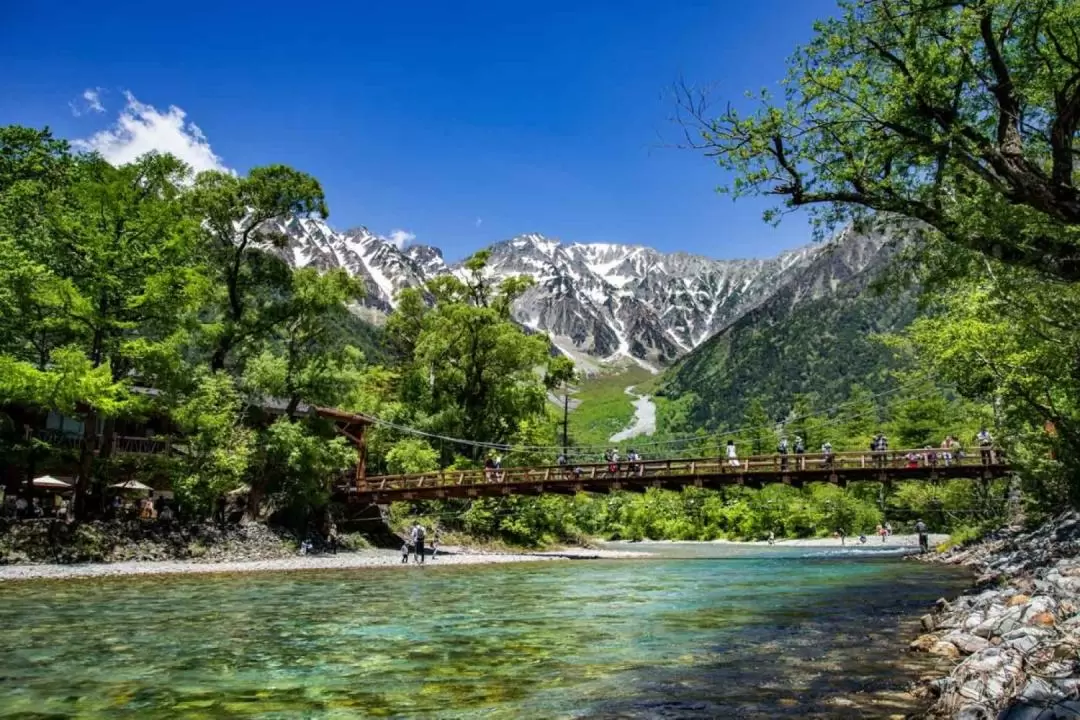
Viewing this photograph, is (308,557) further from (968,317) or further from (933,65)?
(933,65)

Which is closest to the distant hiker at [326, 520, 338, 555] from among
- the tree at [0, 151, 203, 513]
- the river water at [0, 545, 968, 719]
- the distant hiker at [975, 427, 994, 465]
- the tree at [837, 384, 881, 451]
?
the tree at [0, 151, 203, 513]

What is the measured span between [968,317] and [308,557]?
24031 millimetres

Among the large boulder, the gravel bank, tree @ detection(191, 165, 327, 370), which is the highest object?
tree @ detection(191, 165, 327, 370)

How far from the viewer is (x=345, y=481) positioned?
1373 inches

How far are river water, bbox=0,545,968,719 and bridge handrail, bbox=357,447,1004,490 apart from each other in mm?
9900

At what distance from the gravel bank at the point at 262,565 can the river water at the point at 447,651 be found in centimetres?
172

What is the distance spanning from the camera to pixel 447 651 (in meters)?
10.1

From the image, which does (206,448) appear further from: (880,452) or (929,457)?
(929,457)

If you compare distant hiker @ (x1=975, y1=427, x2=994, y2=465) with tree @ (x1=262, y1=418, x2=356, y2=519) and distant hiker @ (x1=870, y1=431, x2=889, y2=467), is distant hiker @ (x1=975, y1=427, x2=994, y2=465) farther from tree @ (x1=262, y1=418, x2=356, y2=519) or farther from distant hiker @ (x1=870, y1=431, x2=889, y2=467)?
tree @ (x1=262, y1=418, x2=356, y2=519)

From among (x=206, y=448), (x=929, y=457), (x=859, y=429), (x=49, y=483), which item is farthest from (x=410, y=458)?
(x=859, y=429)

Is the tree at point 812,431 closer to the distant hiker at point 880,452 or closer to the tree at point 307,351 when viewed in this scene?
the distant hiker at point 880,452

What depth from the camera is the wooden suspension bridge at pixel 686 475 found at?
28.3m

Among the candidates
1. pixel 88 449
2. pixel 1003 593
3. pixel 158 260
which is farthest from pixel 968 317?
pixel 88 449

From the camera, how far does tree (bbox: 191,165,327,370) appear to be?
29.4m
